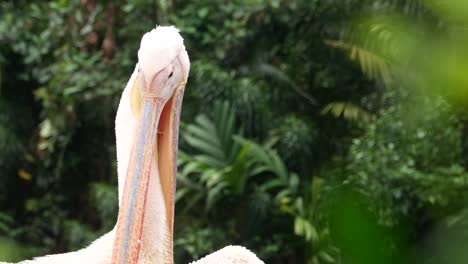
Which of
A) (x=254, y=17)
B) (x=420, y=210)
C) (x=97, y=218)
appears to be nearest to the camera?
(x=420, y=210)

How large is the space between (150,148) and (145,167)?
0.06m

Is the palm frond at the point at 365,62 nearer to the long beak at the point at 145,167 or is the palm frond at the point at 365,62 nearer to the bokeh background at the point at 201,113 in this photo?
the bokeh background at the point at 201,113

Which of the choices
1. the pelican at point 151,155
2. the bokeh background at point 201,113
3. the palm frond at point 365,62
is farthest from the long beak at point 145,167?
the palm frond at point 365,62

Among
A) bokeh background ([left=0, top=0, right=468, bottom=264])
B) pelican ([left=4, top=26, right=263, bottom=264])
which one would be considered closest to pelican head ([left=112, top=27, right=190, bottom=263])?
pelican ([left=4, top=26, right=263, bottom=264])

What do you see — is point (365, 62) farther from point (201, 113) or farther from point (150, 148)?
point (150, 148)

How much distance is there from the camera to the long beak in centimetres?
204

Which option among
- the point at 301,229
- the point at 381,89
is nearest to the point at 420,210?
the point at 381,89

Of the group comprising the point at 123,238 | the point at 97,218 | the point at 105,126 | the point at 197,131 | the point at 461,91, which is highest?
the point at 461,91

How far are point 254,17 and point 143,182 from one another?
4.44 m

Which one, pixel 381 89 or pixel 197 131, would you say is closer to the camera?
pixel 381 89

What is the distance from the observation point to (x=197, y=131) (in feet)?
20.0

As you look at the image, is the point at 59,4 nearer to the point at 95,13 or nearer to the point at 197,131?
the point at 95,13

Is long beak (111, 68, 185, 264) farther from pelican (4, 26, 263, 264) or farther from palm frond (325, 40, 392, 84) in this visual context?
palm frond (325, 40, 392, 84)

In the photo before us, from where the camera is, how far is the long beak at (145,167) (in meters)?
2.04
